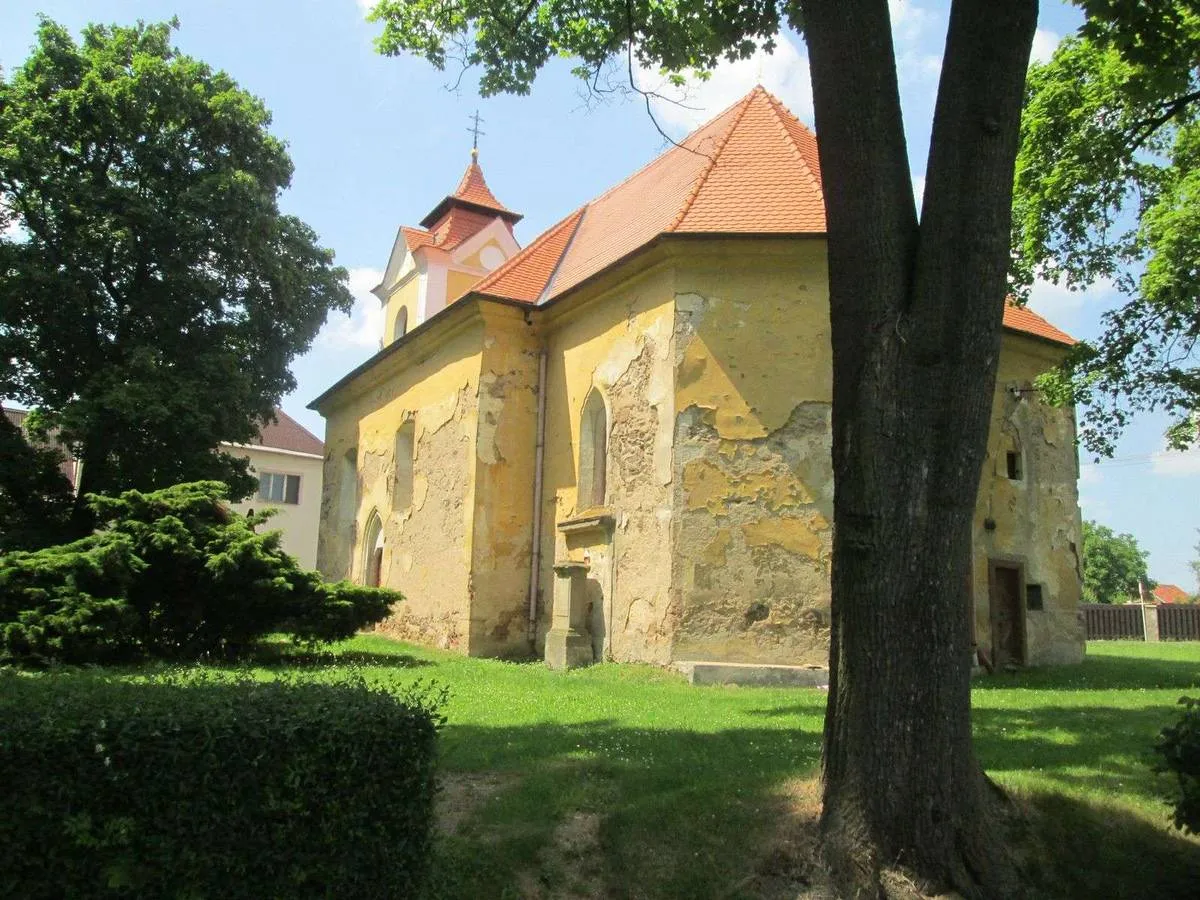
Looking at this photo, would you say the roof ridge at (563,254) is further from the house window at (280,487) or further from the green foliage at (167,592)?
the house window at (280,487)

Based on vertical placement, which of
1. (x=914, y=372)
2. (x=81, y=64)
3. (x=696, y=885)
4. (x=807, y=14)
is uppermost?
(x=81, y=64)

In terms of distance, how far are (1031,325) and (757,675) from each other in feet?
29.3

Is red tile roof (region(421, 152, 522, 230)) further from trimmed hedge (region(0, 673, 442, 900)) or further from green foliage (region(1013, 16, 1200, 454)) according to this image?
trimmed hedge (region(0, 673, 442, 900))

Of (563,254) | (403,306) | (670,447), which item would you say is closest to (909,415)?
(670,447)

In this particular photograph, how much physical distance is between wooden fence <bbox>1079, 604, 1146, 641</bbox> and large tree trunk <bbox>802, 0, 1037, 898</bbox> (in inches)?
1386

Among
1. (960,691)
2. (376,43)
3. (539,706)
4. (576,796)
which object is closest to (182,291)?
(376,43)

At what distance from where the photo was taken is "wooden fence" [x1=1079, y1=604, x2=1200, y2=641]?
35.5 meters

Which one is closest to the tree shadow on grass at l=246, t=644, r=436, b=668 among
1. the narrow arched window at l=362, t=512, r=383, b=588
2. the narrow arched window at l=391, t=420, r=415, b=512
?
the narrow arched window at l=391, t=420, r=415, b=512

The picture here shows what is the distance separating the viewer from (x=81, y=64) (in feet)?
64.2

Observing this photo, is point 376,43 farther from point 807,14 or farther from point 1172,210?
point 1172,210

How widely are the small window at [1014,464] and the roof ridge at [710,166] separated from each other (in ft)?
22.9

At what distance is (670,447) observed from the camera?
1338 cm

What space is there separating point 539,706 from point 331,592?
4.37m

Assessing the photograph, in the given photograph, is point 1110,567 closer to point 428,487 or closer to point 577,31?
point 428,487
